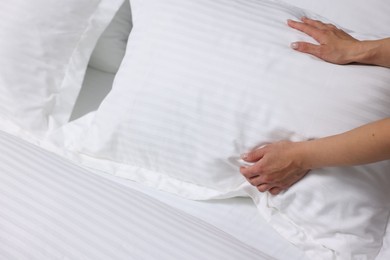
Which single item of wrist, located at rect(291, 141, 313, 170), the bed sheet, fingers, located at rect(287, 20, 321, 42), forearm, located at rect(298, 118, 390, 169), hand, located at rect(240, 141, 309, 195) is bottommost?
the bed sheet

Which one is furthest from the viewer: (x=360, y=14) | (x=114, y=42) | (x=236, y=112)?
(x=114, y=42)

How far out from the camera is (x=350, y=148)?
0.87 m

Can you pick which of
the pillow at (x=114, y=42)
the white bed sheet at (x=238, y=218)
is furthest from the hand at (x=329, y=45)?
the pillow at (x=114, y=42)

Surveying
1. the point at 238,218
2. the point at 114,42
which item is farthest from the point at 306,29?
the point at 114,42

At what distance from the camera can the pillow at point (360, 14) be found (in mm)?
1121

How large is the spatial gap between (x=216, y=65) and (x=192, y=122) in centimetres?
12

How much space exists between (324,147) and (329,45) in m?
0.21

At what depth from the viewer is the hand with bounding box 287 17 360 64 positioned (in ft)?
3.19

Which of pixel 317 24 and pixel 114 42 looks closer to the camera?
pixel 317 24

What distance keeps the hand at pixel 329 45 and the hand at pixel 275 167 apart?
0.18 m

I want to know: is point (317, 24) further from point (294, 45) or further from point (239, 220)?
point (239, 220)

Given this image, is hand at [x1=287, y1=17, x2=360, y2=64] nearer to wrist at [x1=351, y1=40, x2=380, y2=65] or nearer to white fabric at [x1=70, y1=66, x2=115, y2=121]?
wrist at [x1=351, y1=40, x2=380, y2=65]

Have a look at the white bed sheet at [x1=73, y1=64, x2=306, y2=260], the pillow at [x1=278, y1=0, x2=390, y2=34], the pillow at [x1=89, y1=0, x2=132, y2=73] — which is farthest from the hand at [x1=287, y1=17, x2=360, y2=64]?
the pillow at [x1=89, y1=0, x2=132, y2=73]

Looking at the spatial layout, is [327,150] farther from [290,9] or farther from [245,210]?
[290,9]
